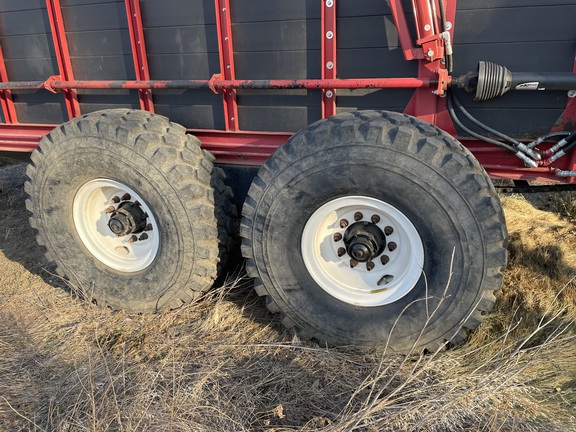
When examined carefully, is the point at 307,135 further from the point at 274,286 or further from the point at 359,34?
the point at 274,286

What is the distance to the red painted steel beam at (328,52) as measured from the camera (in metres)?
2.56

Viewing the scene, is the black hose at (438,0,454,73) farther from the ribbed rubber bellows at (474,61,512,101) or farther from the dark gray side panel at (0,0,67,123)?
the dark gray side panel at (0,0,67,123)

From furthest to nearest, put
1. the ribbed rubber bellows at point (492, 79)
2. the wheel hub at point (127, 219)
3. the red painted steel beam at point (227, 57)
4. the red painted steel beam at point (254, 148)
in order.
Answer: the wheel hub at point (127, 219)
the red painted steel beam at point (227, 57)
the red painted steel beam at point (254, 148)
the ribbed rubber bellows at point (492, 79)

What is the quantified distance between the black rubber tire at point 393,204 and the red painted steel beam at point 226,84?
21 cm

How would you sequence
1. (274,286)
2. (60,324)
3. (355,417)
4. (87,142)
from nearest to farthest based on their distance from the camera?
(355,417), (274,286), (87,142), (60,324)

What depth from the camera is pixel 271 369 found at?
2596 mm

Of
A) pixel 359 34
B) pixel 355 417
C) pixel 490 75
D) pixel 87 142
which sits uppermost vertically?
pixel 359 34

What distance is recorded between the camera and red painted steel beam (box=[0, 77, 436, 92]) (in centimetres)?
251

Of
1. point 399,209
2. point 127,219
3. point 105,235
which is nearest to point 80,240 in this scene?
point 105,235

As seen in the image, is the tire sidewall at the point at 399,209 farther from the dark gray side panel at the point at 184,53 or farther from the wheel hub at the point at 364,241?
the dark gray side panel at the point at 184,53

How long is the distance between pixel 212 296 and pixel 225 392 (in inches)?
37.9

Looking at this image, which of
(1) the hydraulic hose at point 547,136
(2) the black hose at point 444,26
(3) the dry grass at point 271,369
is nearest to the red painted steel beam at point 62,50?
(3) the dry grass at point 271,369

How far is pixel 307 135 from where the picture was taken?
2.48 metres

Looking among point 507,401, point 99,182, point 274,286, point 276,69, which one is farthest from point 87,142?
point 507,401
